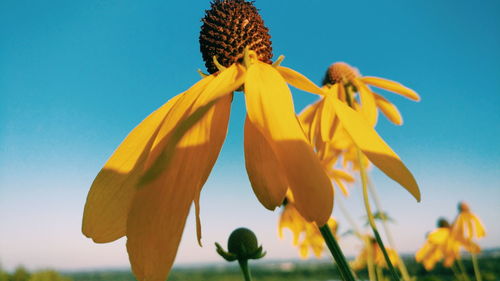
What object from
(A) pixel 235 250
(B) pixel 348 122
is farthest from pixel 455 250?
(B) pixel 348 122

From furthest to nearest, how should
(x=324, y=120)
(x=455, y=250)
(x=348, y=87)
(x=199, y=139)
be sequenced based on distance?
(x=455, y=250)
(x=348, y=87)
(x=324, y=120)
(x=199, y=139)

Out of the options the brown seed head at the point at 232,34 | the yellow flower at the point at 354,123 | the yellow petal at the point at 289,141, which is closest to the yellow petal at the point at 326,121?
the yellow flower at the point at 354,123

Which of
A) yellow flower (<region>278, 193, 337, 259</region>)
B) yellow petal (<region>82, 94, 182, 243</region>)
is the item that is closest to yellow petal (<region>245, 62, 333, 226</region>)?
yellow petal (<region>82, 94, 182, 243</region>)

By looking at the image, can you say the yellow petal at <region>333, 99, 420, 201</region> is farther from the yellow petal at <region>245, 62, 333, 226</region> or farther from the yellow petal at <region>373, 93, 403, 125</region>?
the yellow petal at <region>373, 93, 403, 125</region>

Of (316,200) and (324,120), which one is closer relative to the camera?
(316,200)

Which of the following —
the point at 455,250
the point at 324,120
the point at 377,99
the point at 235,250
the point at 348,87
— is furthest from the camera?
the point at 455,250

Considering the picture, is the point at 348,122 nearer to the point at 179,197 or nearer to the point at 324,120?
the point at 179,197
